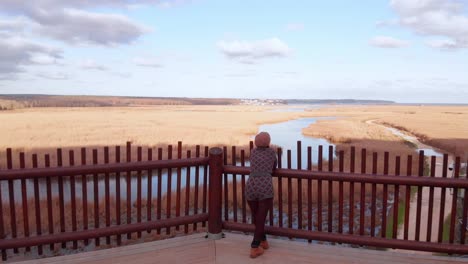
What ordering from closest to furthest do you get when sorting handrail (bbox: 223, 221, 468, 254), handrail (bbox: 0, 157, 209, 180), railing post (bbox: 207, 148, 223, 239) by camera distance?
handrail (bbox: 0, 157, 209, 180) → handrail (bbox: 223, 221, 468, 254) → railing post (bbox: 207, 148, 223, 239)

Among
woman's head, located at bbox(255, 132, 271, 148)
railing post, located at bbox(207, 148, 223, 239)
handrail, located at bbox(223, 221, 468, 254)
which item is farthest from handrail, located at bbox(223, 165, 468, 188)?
handrail, located at bbox(223, 221, 468, 254)

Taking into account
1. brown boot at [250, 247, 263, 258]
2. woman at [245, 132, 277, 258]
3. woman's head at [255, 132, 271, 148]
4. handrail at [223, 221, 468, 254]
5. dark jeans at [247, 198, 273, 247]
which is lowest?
brown boot at [250, 247, 263, 258]

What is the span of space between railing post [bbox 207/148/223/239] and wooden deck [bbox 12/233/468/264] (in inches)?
8.8

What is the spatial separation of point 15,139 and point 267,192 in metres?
33.7

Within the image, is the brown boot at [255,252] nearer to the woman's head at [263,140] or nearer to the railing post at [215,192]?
the railing post at [215,192]

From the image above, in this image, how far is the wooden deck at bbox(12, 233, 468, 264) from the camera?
180 inches

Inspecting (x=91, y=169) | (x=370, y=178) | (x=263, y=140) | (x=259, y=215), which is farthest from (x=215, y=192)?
(x=370, y=178)

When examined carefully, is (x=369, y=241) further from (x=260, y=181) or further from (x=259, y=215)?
(x=260, y=181)

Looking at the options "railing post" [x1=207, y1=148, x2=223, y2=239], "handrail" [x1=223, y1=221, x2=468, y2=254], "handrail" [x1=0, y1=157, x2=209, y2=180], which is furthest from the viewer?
"railing post" [x1=207, y1=148, x2=223, y2=239]

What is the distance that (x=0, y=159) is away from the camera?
22.7 metres

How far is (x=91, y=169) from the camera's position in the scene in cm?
478

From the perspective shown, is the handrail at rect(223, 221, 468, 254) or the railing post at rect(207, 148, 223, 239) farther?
the railing post at rect(207, 148, 223, 239)

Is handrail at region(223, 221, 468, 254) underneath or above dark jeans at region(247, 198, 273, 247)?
underneath

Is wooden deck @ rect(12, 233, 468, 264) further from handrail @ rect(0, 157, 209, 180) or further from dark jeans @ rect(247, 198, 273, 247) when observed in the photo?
handrail @ rect(0, 157, 209, 180)
